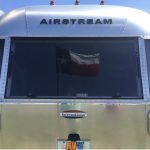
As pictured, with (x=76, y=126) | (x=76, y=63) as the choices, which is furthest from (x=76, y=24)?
(x=76, y=126)

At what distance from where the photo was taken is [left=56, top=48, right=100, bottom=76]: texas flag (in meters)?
6.02

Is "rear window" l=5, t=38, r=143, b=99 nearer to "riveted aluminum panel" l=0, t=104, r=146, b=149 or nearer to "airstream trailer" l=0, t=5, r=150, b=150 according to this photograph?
"airstream trailer" l=0, t=5, r=150, b=150

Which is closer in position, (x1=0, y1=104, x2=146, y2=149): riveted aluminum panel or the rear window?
(x1=0, y1=104, x2=146, y2=149): riveted aluminum panel

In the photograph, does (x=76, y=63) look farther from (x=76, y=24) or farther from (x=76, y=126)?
(x=76, y=126)

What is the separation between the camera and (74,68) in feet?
19.9

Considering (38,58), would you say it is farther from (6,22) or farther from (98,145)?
(98,145)

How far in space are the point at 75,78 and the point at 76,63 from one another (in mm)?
201

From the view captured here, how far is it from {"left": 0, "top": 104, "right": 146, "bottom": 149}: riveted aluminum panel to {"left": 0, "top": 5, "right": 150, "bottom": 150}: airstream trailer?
1cm

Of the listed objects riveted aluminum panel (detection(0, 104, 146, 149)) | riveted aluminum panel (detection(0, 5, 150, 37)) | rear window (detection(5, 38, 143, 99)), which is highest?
riveted aluminum panel (detection(0, 5, 150, 37))

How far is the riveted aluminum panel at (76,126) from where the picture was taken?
5707 mm

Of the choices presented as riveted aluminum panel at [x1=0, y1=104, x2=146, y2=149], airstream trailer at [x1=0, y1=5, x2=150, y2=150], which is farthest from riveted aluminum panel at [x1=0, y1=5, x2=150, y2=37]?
riveted aluminum panel at [x1=0, y1=104, x2=146, y2=149]

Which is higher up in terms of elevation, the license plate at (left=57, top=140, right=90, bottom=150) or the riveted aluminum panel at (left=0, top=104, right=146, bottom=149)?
the riveted aluminum panel at (left=0, top=104, right=146, bottom=149)

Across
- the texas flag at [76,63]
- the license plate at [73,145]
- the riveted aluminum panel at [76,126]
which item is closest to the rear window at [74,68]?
the texas flag at [76,63]

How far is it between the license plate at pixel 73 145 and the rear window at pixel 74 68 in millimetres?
536
